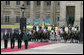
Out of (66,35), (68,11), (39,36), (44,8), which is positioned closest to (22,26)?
(39,36)

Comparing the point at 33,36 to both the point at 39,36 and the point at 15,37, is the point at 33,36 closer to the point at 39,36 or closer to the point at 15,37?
the point at 39,36

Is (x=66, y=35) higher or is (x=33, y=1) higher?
(x=33, y=1)

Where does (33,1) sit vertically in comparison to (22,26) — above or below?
above

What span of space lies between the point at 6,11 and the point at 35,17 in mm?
7532

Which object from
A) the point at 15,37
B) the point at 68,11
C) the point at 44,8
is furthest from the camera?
the point at 44,8

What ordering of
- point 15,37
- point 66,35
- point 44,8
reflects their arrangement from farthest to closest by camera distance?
1. point 44,8
2. point 66,35
3. point 15,37

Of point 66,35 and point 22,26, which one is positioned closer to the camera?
point 66,35

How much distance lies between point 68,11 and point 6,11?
70.2 ft

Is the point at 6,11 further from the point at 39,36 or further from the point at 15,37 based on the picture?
the point at 15,37

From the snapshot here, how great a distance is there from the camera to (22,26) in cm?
4622

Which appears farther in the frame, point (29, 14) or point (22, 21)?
point (29, 14)

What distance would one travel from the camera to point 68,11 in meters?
72.8

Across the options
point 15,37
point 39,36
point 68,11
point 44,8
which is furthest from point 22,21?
point 44,8

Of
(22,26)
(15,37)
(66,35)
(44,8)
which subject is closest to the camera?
(15,37)
